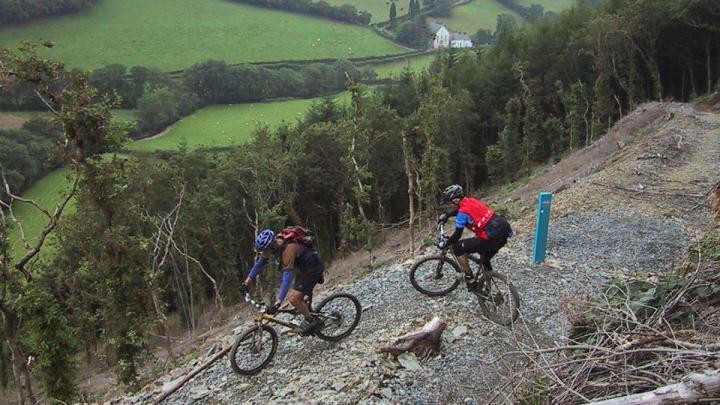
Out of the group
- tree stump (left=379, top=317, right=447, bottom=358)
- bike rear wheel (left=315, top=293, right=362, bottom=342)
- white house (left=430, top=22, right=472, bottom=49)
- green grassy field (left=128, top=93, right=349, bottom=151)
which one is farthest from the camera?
white house (left=430, top=22, right=472, bottom=49)

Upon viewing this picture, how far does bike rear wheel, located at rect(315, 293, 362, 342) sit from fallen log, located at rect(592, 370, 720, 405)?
5.75 meters

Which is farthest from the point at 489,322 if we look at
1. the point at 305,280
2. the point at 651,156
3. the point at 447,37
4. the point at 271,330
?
the point at 447,37

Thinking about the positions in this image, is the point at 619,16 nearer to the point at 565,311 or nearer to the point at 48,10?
the point at 565,311

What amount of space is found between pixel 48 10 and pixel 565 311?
100345 millimetres

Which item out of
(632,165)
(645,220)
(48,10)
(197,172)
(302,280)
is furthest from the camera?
(48,10)

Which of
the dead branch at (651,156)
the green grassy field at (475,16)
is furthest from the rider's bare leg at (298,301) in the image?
the green grassy field at (475,16)

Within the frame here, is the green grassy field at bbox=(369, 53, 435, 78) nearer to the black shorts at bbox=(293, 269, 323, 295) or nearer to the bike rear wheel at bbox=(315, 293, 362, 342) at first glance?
the bike rear wheel at bbox=(315, 293, 362, 342)

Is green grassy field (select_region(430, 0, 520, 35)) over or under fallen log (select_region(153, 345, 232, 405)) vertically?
over

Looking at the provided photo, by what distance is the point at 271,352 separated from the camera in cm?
900

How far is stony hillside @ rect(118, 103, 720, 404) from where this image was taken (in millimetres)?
8172

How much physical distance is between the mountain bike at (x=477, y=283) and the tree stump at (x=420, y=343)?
1.24 metres

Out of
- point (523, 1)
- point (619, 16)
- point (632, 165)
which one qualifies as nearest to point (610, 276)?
point (632, 165)

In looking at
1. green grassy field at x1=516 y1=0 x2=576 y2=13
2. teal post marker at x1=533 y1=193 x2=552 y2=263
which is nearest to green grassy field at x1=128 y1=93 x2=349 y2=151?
teal post marker at x1=533 y1=193 x2=552 y2=263

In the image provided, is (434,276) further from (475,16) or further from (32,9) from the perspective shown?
(475,16)
